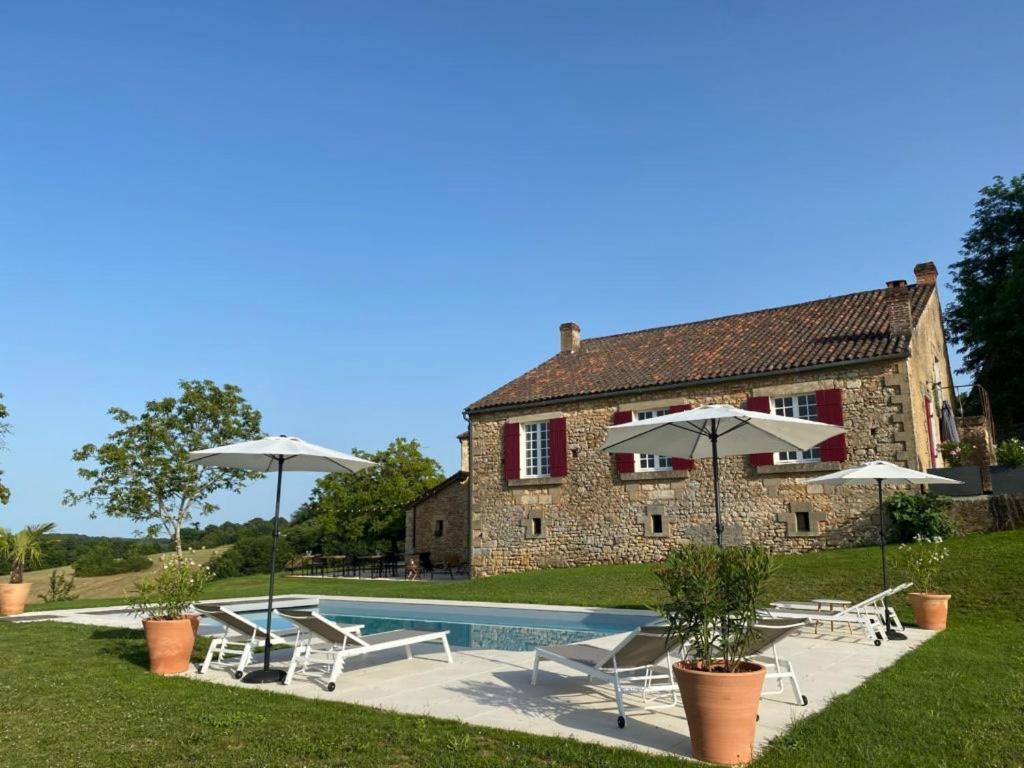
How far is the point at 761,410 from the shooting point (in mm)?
16844

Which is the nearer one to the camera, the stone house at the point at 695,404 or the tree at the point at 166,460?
the stone house at the point at 695,404

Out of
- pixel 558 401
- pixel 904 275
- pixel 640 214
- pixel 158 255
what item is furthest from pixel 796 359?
pixel 158 255

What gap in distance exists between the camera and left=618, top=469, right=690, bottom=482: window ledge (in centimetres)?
1791

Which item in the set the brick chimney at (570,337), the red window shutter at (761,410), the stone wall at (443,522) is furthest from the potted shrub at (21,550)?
the red window shutter at (761,410)

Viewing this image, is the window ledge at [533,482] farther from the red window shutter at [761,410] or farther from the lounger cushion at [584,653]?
the lounger cushion at [584,653]

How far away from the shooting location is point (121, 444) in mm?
26172

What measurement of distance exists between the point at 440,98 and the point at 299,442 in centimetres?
839

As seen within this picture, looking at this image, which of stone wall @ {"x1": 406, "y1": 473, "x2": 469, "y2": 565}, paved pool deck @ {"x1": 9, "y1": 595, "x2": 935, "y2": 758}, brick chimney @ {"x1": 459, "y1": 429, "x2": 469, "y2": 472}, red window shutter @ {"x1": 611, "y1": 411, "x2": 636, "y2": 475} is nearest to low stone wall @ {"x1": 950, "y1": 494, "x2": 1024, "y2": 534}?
paved pool deck @ {"x1": 9, "y1": 595, "x2": 935, "y2": 758}

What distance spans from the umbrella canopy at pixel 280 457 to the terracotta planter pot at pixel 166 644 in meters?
1.70

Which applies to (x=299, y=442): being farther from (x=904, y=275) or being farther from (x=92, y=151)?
(x=904, y=275)

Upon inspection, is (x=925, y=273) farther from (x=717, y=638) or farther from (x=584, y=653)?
(x=717, y=638)

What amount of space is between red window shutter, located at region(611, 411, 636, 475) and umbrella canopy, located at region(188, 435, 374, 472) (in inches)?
458

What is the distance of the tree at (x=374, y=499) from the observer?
31547 millimetres

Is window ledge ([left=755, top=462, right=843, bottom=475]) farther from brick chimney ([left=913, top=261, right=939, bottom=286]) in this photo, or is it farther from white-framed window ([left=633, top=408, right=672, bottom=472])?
brick chimney ([left=913, top=261, right=939, bottom=286])
